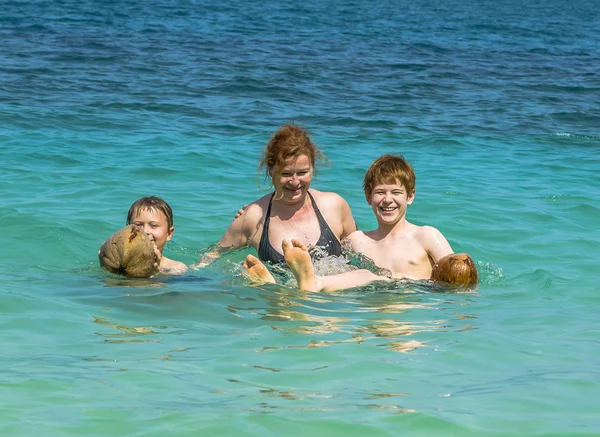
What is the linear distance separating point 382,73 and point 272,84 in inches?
146

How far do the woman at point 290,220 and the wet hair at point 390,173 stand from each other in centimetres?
45

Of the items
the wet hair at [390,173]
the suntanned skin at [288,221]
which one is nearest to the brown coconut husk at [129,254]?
the suntanned skin at [288,221]

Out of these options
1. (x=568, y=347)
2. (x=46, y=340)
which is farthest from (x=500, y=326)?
(x=46, y=340)

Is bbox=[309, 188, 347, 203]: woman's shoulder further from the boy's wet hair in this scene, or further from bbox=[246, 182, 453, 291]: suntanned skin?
the boy's wet hair

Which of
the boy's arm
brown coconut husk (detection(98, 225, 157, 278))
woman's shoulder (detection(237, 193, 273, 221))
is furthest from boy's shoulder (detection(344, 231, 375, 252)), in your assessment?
brown coconut husk (detection(98, 225, 157, 278))

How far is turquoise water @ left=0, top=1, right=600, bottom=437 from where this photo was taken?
13.8ft

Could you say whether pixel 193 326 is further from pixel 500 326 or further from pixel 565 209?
pixel 565 209

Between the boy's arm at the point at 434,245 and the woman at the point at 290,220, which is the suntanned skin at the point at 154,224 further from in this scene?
the boy's arm at the point at 434,245

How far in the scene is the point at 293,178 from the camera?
6.92 meters

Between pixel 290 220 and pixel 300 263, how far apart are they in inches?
54.5

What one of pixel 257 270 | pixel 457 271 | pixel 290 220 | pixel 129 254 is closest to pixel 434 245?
pixel 457 271

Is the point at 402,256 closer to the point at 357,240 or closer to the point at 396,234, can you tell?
the point at 396,234

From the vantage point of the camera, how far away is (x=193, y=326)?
546 cm

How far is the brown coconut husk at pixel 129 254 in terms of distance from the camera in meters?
6.18
